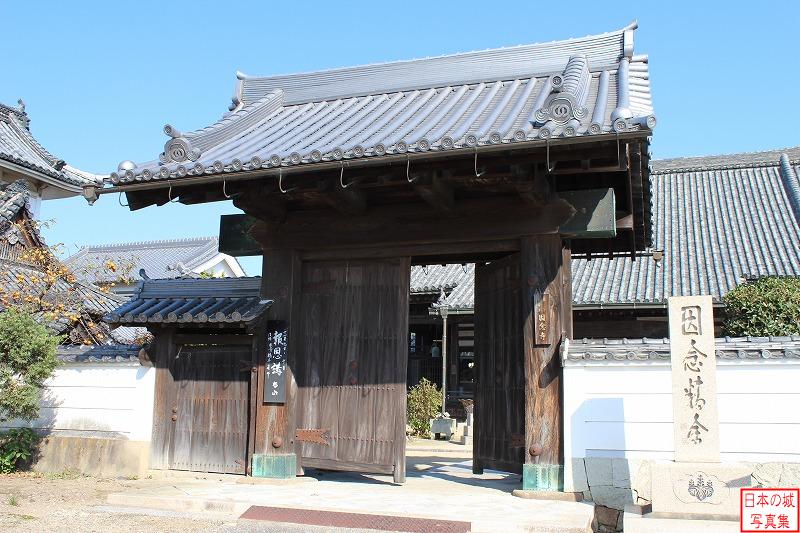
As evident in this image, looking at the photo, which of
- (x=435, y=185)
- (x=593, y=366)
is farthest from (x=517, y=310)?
(x=435, y=185)

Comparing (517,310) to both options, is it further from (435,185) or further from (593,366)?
(435,185)

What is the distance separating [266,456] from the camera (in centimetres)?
966

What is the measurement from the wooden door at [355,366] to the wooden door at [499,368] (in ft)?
4.34

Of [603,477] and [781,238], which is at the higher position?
[781,238]

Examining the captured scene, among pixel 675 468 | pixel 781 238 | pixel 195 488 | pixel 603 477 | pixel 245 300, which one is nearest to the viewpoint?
pixel 675 468

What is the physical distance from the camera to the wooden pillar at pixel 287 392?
967cm

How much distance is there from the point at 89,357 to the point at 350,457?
13.0ft

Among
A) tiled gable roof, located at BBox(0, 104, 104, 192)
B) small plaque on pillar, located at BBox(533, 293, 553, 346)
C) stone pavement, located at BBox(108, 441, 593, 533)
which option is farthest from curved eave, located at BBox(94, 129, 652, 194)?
tiled gable roof, located at BBox(0, 104, 104, 192)

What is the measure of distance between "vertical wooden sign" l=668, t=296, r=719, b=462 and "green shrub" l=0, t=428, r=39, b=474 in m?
8.38

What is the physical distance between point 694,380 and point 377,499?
351cm

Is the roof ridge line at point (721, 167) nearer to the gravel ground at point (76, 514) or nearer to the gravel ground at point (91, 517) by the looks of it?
the gravel ground at point (76, 514)

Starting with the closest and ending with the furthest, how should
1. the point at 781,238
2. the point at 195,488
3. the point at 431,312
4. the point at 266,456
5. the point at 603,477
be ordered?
the point at 603,477 → the point at 195,488 → the point at 266,456 → the point at 781,238 → the point at 431,312

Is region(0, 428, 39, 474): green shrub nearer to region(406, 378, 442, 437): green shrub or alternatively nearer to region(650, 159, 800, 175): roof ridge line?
region(406, 378, 442, 437): green shrub

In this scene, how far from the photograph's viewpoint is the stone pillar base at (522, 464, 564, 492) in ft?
28.0
